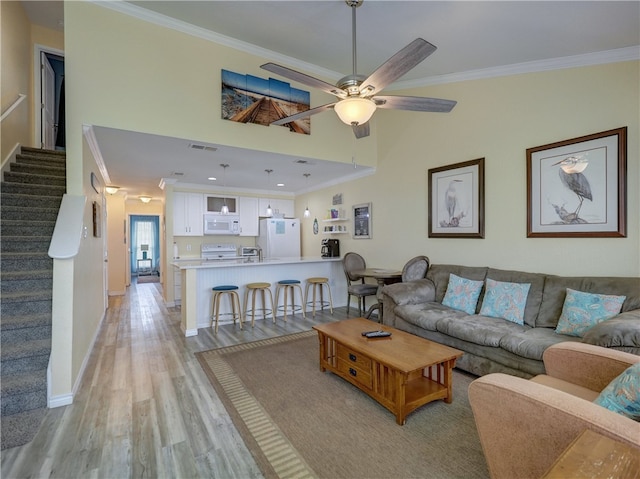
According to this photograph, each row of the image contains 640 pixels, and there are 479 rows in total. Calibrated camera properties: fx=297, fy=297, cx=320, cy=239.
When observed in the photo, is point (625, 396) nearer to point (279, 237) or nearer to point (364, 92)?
point (364, 92)

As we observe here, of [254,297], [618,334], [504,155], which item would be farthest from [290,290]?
[618,334]

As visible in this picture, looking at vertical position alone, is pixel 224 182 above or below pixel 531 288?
above

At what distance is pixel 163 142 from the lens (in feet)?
11.7

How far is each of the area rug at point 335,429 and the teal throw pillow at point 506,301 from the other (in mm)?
730

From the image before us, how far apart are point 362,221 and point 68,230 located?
4.09m

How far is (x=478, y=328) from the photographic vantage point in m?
2.73

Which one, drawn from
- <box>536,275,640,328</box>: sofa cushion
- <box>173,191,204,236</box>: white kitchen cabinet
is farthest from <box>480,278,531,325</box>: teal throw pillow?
<box>173,191,204,236</box>: white kitchen cabinet

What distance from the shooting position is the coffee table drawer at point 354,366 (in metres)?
2.41

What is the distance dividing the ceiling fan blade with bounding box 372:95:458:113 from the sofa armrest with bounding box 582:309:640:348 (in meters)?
1.89

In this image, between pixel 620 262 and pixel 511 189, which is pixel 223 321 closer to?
pixel 511 189

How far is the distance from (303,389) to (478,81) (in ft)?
13.1

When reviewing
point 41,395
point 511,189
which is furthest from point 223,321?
point 511,189

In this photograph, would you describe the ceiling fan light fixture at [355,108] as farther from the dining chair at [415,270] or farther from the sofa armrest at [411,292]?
the dining chair at [415,270]

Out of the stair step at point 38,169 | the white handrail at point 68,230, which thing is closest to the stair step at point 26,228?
the white handrail at point 68,230
